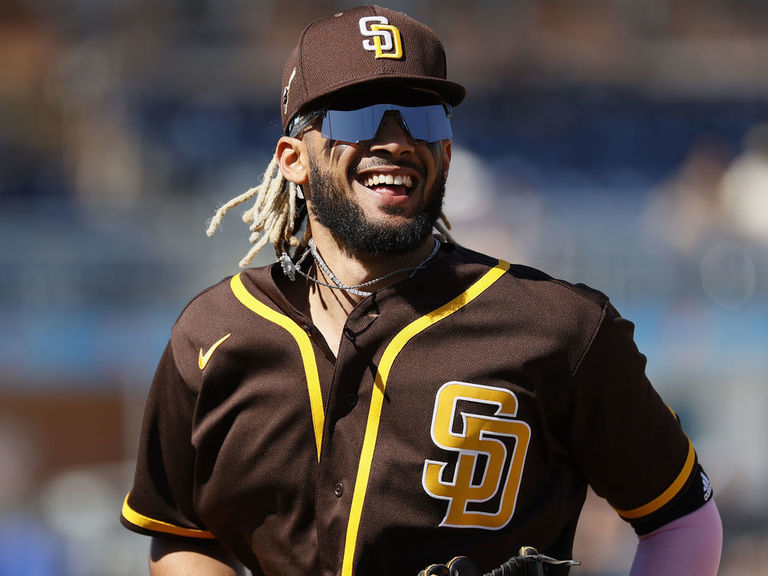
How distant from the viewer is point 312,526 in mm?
2477

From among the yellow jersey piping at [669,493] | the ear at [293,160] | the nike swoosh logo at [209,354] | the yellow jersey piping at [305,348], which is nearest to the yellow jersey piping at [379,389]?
the yellow jersey piping at [305,348]

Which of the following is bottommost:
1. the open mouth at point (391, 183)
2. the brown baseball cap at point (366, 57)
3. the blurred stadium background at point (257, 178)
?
the blurred stadium background at point (257, 178)

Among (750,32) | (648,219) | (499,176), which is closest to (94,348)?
(499,176)

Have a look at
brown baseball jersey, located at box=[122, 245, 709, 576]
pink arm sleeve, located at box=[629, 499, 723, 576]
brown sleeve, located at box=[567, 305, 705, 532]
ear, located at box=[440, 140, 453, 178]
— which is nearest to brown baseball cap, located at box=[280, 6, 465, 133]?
ear, located at box=[440, 140, 453, 178]

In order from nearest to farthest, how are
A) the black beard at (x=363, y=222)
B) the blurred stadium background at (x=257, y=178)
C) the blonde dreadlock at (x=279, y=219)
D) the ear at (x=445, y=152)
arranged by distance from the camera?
the black beard at (x=363, y=222) < the ear at (x=445, y=152) < the blonde dreadlock at (x=279, y=219) < the blurred stadium background at (x=257, y=178)

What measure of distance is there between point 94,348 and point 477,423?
20.7 feet

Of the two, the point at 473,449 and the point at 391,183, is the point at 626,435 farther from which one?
the point at 391,183

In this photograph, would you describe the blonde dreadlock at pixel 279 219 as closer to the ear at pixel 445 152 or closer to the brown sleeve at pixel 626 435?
the ear at pixel 445 152

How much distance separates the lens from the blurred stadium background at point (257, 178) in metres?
8.05

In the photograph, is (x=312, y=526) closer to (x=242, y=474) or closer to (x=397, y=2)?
(x=242, y=474)

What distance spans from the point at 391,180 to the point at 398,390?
47cm

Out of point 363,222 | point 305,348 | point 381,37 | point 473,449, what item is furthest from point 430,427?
point 381,37

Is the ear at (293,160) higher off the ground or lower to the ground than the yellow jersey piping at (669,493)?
higher

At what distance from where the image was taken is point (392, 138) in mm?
2502
